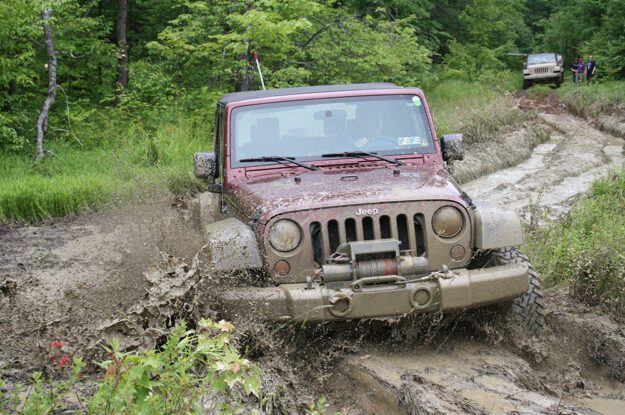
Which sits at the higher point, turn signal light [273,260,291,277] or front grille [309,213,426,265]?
front grille [309,213,426,265]

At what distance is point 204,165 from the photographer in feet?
20.3

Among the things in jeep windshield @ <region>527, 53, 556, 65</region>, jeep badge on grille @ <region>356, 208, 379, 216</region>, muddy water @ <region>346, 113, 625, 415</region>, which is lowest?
muddy water @ <region>346, 113, 625, 415</region>

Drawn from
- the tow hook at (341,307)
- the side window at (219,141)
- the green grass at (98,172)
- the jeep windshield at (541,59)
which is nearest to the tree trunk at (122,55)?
the green grass at (98,172)

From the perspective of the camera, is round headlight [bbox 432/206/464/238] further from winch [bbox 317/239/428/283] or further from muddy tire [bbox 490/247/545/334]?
muddy tire [bbox 490/247/545/334]

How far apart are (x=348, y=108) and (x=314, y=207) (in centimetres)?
154

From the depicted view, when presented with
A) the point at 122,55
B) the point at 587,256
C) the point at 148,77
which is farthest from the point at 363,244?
the point at 122,55

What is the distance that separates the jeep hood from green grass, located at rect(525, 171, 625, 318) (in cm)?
150

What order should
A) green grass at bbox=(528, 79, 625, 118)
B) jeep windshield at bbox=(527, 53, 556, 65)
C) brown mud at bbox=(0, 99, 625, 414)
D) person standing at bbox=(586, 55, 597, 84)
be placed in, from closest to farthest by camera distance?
brown mud at bbox=(0, 99, 625, 414), green grass at bbox=(528, 79, 625, 118), person standing at bbox=(586, 55, 597, 84), jeep windshield at bbox=(527, 53, 556, 65)

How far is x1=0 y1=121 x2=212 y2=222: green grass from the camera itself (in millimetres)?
10875

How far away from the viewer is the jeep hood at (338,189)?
4.89 m

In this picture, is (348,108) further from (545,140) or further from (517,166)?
(545,140)

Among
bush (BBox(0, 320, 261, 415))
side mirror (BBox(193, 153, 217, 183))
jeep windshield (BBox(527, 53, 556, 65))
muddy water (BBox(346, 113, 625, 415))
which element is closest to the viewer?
bush (BBox(0, 320, 261, 415))

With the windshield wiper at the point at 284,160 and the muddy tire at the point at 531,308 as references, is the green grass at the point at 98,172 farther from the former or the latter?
the muddy tire at the point at 531,308

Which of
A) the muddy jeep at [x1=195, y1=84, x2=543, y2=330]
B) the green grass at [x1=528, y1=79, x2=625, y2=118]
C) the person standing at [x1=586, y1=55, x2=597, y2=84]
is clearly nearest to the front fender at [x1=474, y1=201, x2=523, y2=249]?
the muddy jeep at [x1=195, y1=84, x2=543, y2=330]
